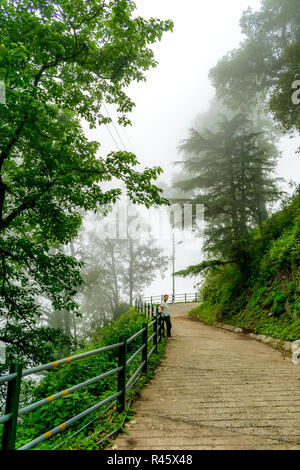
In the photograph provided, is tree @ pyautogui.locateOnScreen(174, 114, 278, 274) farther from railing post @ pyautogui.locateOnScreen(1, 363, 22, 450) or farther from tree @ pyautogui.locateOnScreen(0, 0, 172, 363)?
railing post @ pyautogui.locateOnScreen(1, 363, 22, 450)

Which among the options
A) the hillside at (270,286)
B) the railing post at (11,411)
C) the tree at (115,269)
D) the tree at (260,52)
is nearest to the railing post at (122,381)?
the railing post at (11,411)

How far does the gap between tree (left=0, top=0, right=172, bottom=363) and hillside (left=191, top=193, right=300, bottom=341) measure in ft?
21.9

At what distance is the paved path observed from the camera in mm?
3262

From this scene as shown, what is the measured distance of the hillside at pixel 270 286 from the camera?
969 cm

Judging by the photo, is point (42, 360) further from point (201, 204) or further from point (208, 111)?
point (208, 111)

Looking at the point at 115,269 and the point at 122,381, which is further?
the point at 115,269

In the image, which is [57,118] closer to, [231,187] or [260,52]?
[231,187]

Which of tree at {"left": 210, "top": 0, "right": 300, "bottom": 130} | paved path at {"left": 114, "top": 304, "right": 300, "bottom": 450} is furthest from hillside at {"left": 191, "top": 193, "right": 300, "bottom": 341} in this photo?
tree at {"left": 210, "top": 0, "right": 300, "bottom": 130}

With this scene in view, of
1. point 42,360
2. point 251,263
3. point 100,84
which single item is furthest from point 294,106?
point 42,360

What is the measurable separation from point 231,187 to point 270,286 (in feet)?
19.9

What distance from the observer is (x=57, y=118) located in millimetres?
7113

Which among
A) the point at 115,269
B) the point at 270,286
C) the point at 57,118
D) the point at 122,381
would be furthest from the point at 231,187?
the point at 115,269

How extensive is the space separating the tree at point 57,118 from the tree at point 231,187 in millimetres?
7524

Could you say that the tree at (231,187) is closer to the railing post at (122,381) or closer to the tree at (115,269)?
the railing post at (122,381)
